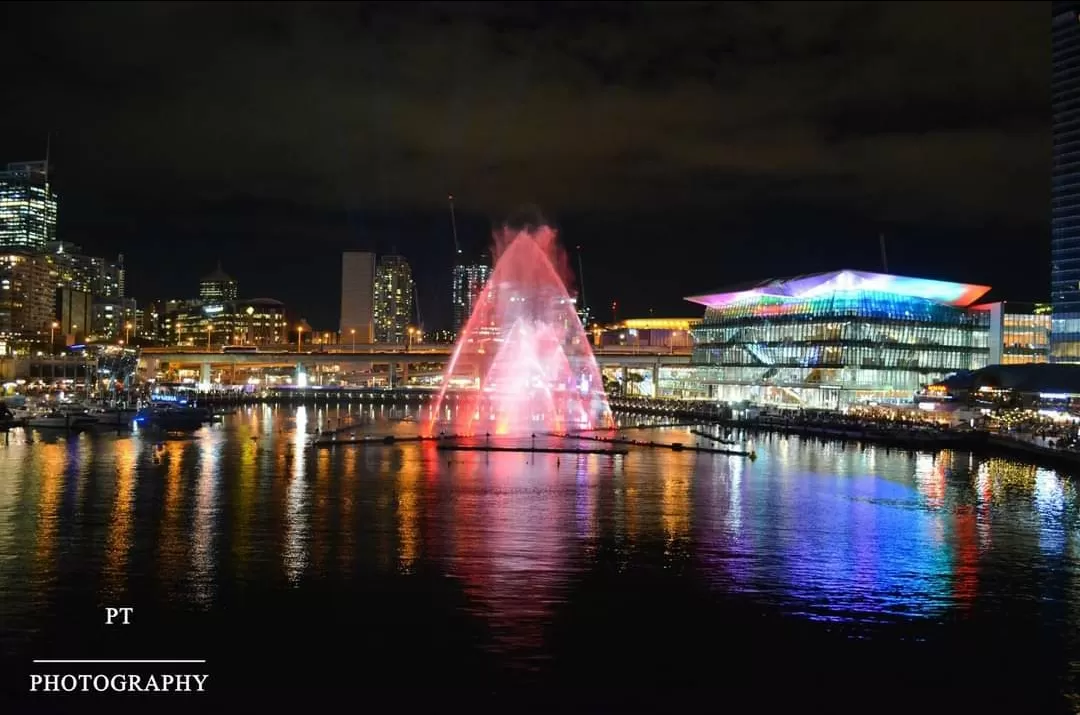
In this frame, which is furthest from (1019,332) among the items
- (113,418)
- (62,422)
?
(62,422)

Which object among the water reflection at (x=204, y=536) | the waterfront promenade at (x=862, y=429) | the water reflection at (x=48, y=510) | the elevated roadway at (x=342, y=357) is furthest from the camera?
the elevated roadway at (x=342, y=357)

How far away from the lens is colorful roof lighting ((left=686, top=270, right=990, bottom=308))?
13375 centimetres

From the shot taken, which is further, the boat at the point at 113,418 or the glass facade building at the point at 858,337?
the glass facade building at the point at 858,337

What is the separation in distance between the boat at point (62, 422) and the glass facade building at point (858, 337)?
90698 mm

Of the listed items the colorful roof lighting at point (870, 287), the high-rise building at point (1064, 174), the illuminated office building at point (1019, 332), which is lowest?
the illuminated office building at point (1019, 332)

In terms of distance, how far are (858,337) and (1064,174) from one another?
38.8 metres

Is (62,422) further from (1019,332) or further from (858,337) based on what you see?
(1019,332)

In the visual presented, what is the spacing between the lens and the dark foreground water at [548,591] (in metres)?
21.5

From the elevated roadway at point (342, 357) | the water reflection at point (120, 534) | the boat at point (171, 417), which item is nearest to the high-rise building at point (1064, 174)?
the elevated roadway at point (342, 357)

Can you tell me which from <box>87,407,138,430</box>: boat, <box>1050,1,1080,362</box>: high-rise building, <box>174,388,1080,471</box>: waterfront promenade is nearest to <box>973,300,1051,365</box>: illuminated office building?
<box>1050,1,1080,362</box>: high-rise building

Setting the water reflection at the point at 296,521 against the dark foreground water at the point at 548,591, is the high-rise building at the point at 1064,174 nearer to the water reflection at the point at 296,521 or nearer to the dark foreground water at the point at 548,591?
the dark foreground water at the point at 548,591

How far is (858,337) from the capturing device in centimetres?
13138

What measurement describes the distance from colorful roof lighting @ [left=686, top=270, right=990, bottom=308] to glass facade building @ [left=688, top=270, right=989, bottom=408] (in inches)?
5.6

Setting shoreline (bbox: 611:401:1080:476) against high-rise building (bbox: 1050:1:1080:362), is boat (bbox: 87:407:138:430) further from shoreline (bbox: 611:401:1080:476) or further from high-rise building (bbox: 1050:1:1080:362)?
high-rise building (bbox: 1050:1:1080:362)
